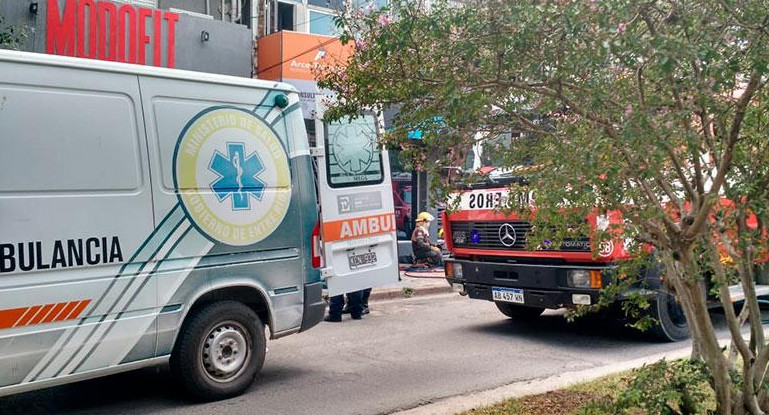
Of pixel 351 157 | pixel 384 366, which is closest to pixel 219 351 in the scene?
pixel 384 366

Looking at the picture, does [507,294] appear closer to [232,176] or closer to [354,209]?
[354,209]

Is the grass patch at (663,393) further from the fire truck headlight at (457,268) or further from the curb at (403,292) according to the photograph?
the curb at (403,292)

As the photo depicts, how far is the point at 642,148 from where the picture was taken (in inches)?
133

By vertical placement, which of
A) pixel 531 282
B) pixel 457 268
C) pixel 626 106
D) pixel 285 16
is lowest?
pixel 531 282

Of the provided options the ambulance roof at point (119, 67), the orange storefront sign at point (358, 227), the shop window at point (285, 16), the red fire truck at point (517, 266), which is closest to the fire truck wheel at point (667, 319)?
the red fire truck at point (517, 266)

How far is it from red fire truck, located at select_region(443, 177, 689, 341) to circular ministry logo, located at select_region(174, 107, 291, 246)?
2287 mm

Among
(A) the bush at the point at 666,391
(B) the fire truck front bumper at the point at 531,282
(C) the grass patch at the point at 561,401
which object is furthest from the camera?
(B) the fire truck front bumper at the point at 531,282

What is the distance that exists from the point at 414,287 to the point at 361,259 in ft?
16.6

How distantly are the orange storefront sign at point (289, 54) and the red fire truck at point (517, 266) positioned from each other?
615cm

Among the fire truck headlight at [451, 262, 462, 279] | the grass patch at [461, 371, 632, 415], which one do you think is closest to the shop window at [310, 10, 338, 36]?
the fire truck headlight at [451, 262, 462, 279]

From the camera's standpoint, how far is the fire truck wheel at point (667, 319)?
8117 mm

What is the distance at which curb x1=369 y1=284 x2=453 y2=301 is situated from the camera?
40.3 feet

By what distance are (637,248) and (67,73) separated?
400 centimetres

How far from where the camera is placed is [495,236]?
28.5ft
